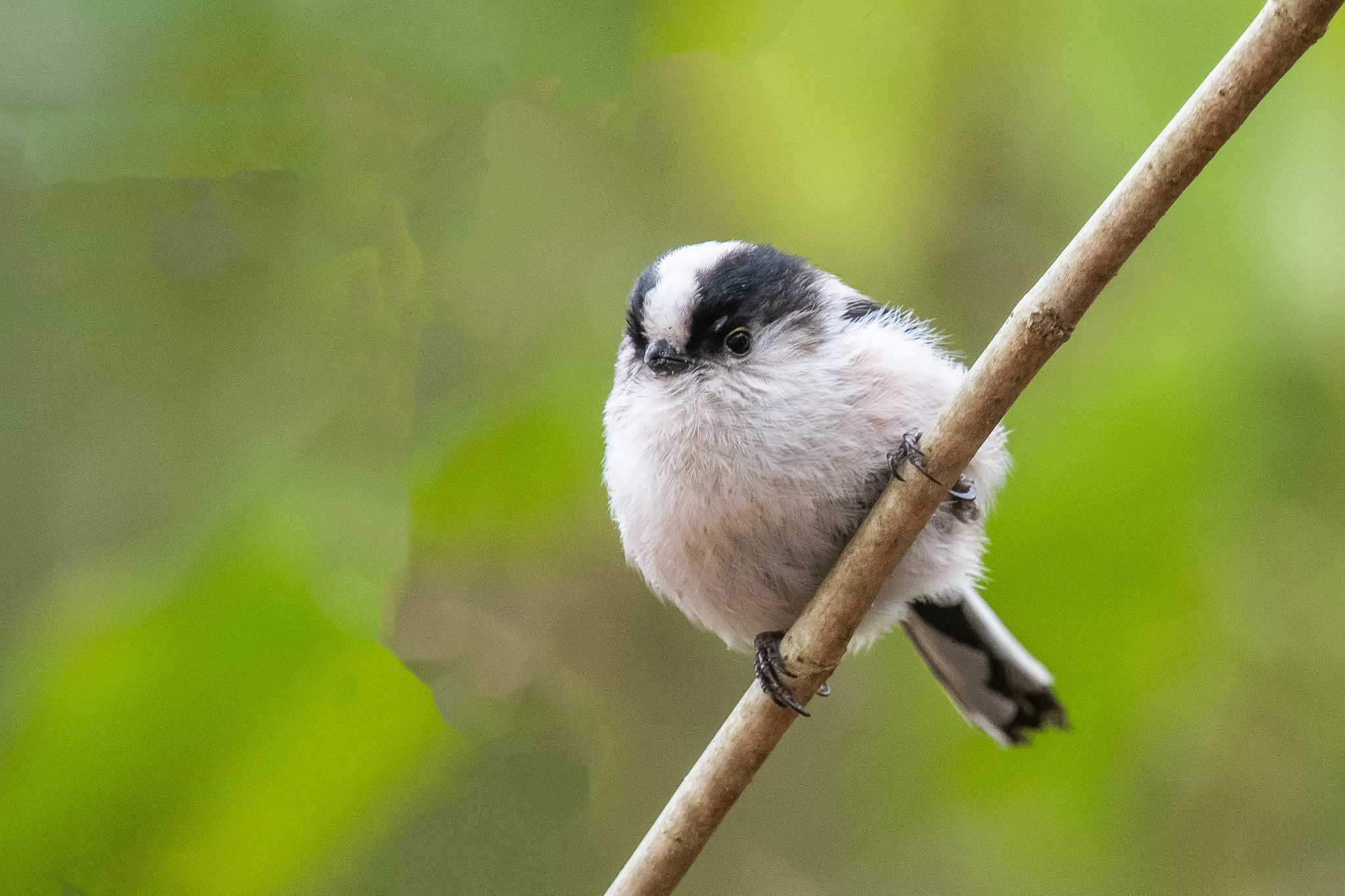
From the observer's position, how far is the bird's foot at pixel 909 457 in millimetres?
1414

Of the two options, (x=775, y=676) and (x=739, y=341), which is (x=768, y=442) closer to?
(x=739, y=341)

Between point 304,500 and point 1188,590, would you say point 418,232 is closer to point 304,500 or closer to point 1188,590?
point 304,500

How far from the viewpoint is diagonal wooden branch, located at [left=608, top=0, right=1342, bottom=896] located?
1147 millimetres

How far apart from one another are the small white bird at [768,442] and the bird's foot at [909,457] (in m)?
0.02

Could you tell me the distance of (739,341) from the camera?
190 centimetres

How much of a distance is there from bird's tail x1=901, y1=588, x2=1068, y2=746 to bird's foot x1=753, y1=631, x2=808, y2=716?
1.79ft

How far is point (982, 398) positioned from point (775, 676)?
0.52m

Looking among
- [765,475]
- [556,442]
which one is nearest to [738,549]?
[765,475]

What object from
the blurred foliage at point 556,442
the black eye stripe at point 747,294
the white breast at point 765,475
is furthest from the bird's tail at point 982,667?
the black eye stripe at point 747,294

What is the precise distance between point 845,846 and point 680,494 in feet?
2.36

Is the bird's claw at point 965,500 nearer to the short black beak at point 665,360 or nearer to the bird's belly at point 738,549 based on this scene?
the bird's belly at point 738,549

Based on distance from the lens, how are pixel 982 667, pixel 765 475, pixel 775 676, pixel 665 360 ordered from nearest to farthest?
pixel 775 676
pixel 765 475
pixel 665 360
pixel 982 667

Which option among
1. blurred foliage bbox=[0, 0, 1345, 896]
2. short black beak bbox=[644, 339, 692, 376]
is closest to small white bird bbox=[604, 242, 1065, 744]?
short black beak bbox=[644, 339, 692, 376]

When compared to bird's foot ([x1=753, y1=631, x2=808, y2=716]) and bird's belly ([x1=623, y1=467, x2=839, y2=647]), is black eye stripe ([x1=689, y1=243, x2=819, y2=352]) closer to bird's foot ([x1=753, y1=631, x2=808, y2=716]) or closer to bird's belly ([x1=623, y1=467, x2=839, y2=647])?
bird's belly ([x1=623, y1=467, x2=839, y2=647])
